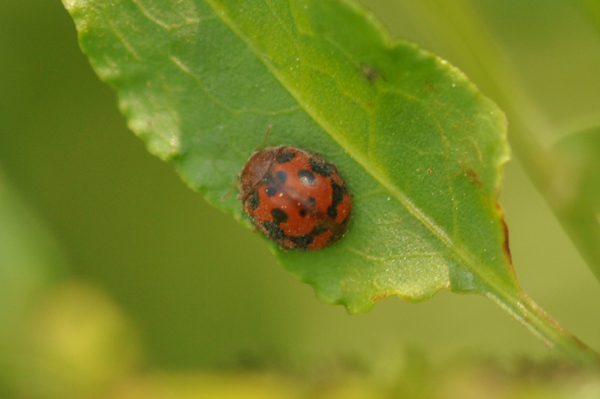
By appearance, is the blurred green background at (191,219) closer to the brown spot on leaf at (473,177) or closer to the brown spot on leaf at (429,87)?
the brown spot on leaf at (473,177)

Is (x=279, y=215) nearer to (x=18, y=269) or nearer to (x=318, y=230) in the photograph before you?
(x=318, y=230)

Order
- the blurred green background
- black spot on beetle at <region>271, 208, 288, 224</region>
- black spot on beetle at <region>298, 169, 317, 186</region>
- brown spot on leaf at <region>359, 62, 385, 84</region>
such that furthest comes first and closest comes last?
the blurred green background < black spot on beetle at <region>271, 208, 288, 224</region> < black spot on beetle at <region>298, 169, 317, 186</region> < brown spot on leaf at <region>359, 62, 385, 84</region>

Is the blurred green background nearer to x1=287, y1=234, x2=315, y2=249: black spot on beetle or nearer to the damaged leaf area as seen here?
x1=287, y1=234, x2=315, y2=249: black spot on beetle

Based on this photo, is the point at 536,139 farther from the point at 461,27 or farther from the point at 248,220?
the point at 248,220

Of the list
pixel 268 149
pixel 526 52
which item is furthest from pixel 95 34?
pixel 526 52

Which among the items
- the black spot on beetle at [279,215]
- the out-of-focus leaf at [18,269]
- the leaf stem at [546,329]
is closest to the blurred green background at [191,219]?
the out-of-focus leaf at [18,269]

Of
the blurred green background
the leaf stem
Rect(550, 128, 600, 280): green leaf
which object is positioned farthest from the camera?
the blurred green background

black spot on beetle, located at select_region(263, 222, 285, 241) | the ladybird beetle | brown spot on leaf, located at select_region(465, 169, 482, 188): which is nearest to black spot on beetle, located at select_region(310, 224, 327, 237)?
the ladybird beetle
